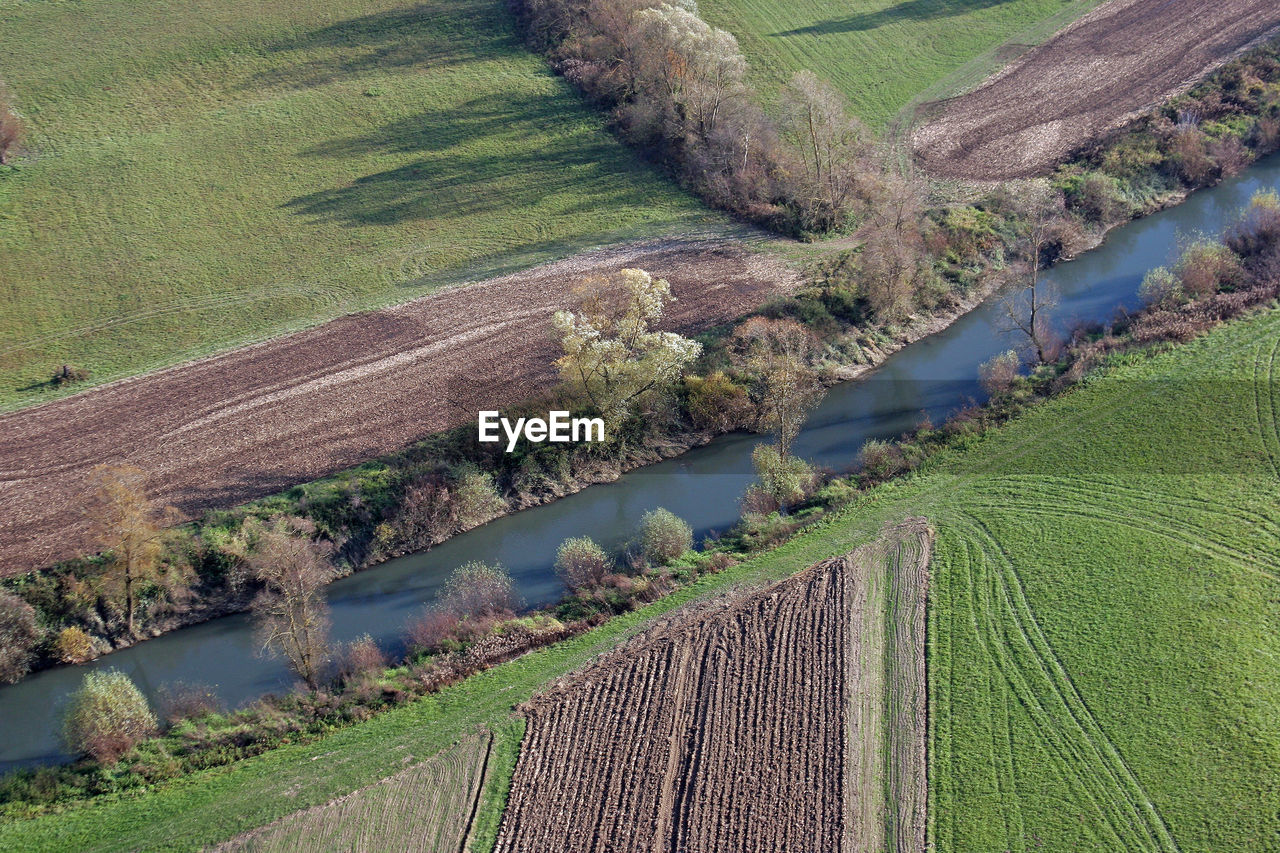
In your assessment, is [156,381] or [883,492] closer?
[883,492]

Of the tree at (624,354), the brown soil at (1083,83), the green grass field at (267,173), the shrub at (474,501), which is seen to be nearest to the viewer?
the shrub at (474,501)

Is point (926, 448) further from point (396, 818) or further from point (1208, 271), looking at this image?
point (396, 818)

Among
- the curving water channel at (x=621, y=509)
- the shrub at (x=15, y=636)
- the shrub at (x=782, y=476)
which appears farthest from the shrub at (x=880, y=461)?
the shrub at (x=15, y=636)

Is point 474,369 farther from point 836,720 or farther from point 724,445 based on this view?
point 836,720

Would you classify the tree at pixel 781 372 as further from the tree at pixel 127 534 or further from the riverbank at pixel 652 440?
the tree at pixel 127 534

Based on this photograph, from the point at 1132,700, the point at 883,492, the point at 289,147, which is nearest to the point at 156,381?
the point at 289,147

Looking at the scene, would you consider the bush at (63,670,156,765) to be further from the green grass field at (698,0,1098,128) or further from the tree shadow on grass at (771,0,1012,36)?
the tree shadow on grass at (771,0,1012,36)

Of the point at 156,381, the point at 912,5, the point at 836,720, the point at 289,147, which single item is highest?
the point at 912,5
